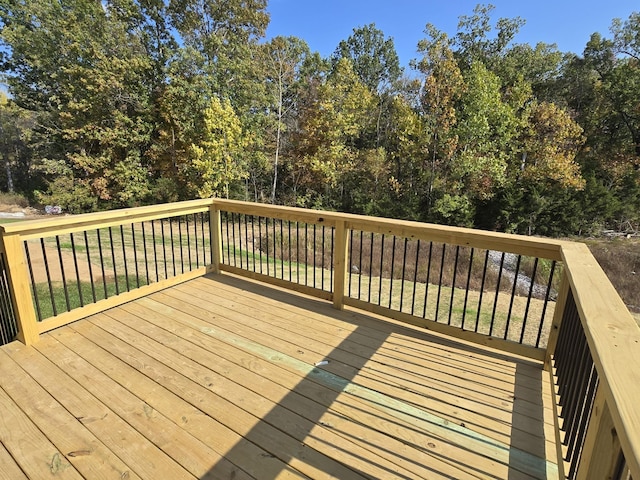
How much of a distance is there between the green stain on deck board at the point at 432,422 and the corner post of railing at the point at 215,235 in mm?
1761

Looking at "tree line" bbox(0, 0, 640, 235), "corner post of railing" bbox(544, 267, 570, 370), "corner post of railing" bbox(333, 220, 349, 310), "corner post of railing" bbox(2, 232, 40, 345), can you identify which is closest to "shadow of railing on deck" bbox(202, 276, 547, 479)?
"corner post of railing" bbox(544, 267, 570, 370)

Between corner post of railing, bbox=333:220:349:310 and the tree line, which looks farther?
the tree line

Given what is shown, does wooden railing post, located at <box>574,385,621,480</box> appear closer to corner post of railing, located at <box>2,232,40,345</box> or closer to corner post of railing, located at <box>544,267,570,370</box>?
corner post of railing, located at <box>544,267,570,370</box>

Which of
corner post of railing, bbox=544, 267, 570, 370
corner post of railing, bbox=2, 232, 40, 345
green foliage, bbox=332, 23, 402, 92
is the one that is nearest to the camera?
corner post of railing, bbox=544, 267, 570, 370

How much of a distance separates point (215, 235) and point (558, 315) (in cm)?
328

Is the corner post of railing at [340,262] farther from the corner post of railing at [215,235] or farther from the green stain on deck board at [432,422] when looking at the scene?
the corner post of railing at [215,235]

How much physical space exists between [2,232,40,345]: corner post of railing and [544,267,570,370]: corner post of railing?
137 inches

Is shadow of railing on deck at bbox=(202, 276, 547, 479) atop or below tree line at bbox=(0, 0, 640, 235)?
below

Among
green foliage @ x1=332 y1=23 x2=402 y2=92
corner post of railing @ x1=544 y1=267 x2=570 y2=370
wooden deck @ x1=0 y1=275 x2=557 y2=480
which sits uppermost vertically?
green foliage @ x1=332 y1=23 x2=402 y2=92

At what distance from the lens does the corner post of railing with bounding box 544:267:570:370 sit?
212 centimetres

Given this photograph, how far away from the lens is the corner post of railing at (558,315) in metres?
2.12

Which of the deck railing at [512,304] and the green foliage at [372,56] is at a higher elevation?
the green foliage at [372,56]

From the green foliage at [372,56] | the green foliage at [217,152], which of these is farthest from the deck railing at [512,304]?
the green foliage at [372,56]

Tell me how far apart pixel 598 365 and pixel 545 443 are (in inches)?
43.9
